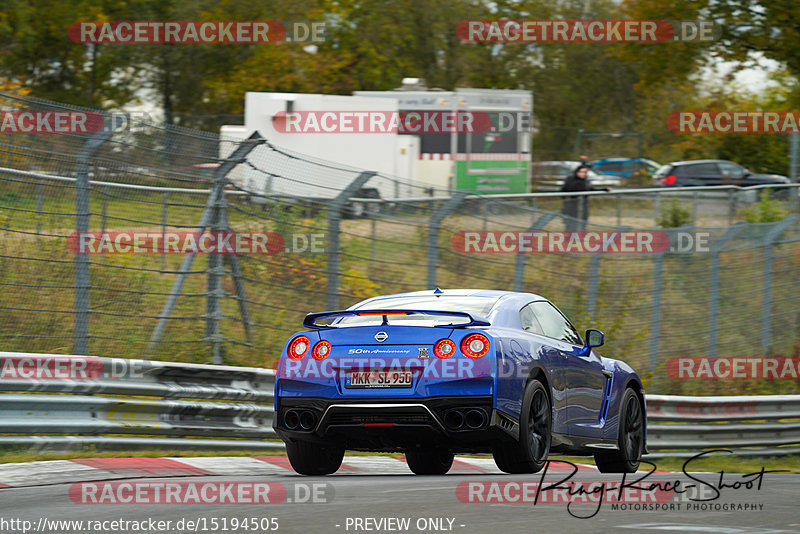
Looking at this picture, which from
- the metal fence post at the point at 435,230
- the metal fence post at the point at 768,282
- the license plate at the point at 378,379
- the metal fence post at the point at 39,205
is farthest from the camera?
the metal fence post at the point at 768,282

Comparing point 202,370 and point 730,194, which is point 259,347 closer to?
point 202,370

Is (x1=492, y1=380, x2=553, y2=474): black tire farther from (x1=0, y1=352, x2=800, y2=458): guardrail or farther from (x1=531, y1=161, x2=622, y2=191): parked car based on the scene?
(x1=531, y1=161, x2=622, y2=191): parked car

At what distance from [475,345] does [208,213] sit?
205 inches

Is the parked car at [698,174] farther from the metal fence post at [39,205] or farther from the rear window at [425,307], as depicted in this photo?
the rear window at [425,307]

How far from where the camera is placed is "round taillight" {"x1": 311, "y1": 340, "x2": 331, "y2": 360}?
26.8 ft

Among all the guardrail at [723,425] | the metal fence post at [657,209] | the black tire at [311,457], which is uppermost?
the metal fence post at [657,209]

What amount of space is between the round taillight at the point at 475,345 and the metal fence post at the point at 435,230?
5.94 metres

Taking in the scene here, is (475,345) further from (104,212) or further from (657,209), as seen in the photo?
(657,209)

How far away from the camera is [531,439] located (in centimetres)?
830

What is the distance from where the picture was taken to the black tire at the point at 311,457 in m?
8.66

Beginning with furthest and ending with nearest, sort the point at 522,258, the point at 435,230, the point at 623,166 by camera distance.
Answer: the point at 623,166
the point at 522,258
the point at 435,230

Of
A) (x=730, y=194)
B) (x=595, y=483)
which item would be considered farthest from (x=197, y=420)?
(x=730, y=194)

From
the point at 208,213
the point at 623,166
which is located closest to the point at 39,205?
the point at 208,213

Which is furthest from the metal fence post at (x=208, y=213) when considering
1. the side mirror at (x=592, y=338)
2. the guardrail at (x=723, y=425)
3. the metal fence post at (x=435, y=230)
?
the guardrail at (x=723, y=425)
